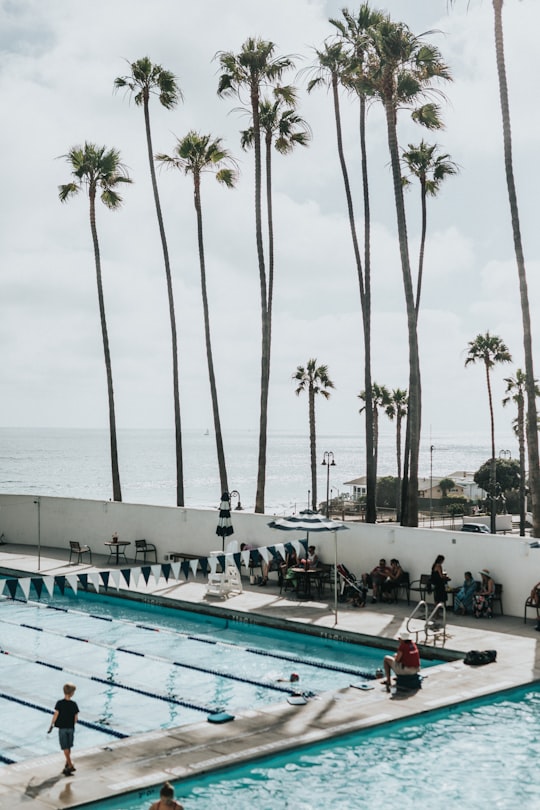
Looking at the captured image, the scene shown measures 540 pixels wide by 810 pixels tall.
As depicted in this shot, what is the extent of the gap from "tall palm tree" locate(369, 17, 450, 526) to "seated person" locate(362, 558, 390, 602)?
632 centimetres

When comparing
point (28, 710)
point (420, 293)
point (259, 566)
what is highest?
point (420, 293)

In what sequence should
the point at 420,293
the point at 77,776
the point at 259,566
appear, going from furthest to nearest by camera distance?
1. the point at 420,293
2. the point at 259,566
3. the point at 77,776

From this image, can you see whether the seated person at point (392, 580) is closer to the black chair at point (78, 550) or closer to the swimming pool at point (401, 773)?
the swimming pool at point (401, 773)

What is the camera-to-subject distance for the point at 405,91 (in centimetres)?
2683

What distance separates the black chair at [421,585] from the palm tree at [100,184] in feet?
53.9

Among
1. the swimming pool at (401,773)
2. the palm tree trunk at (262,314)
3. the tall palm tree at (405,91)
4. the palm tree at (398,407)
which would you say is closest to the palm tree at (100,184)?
the palm tree trunk at (262,314)

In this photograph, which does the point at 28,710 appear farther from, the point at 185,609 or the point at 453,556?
the point at 453,556

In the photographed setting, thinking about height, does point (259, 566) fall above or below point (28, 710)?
above

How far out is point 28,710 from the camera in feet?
44.6

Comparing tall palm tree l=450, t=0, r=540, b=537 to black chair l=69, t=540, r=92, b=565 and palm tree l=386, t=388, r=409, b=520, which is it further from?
palm tree l=386, t=388, r=409, b=520

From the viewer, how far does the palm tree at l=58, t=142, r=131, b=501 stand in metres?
34.2

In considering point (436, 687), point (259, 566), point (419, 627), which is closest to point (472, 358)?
point (259, 566)

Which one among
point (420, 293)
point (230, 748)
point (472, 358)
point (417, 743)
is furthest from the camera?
point (472, 358)

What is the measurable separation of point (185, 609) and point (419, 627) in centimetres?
587
